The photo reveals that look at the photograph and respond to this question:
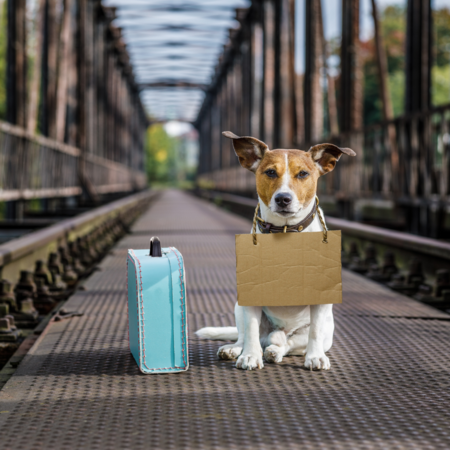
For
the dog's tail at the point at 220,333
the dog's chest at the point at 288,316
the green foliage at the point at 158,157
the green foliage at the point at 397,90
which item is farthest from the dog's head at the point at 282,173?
the green foliage at the point at 158,157

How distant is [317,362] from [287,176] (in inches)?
28.7

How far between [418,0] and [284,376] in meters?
6.67

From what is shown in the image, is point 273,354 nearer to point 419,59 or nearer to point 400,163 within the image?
point 400,163

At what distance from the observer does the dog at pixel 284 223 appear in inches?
111

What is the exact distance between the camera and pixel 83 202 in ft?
53.7

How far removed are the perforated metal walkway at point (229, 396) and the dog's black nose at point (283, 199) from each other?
644 millimetres

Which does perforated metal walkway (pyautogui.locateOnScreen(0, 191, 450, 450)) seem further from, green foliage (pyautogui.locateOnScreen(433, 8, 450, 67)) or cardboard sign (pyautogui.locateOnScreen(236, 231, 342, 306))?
green foliage (pyautogui.locateOnScreen(433, 8, 450, 67))

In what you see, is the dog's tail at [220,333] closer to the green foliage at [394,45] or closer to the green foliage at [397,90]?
the green foliage at [394,45]

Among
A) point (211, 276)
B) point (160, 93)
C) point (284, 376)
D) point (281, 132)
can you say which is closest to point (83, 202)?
point (281, 132)

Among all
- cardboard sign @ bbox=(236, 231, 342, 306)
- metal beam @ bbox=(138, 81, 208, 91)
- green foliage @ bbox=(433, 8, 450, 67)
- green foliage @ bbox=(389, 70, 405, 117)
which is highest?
green foliage @ bbox=(433, 8, 450, 67)

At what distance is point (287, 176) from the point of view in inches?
111

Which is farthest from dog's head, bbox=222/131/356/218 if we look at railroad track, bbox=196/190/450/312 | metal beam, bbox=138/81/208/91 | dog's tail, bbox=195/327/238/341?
metal beam, bbox=138/81/208/91

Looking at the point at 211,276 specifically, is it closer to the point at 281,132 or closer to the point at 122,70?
the point at 281,132

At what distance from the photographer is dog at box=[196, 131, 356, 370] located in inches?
111
